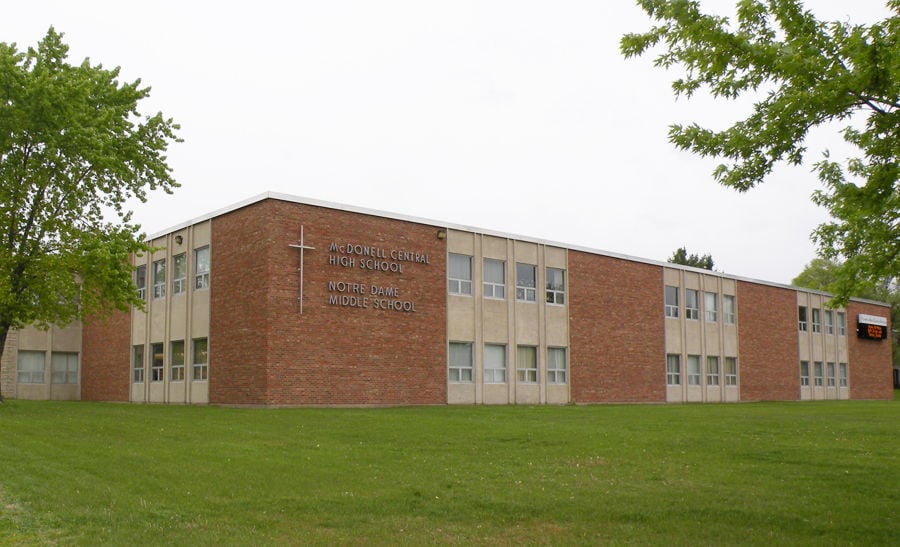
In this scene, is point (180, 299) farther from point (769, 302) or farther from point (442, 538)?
point (769, 302)

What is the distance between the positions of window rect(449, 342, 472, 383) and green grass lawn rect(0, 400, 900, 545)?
11.6 m

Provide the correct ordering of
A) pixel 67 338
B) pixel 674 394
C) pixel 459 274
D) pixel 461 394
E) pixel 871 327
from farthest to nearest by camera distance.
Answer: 1. pixel 871 327
2. pixel 674 394
3. pixel 67 338
4. pixel 459 274
5. pixel 461 394

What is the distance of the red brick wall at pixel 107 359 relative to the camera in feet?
117

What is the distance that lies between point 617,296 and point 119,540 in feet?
102

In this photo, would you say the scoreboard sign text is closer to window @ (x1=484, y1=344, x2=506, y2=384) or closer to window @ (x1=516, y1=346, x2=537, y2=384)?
window @ (x1=516, y1=346, x2=537, y2=384)

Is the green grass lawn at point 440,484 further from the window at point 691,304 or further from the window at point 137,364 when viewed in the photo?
the window at point 691,304

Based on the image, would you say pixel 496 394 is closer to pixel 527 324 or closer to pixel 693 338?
pixel 527 324

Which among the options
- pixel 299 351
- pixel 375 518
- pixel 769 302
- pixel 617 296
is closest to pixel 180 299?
pixel 299 351

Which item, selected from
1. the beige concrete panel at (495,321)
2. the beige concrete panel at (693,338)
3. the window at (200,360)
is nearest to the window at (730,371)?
the beige concrete panel at (693,338)

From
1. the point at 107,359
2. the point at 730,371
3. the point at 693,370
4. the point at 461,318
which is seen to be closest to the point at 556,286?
the point at 461,318

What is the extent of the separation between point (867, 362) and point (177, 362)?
40.8 m

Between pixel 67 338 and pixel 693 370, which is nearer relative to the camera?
pixel 67 338

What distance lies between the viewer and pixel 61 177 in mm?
24984

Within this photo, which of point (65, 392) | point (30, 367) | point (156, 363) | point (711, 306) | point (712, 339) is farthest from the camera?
point (711, 306)
